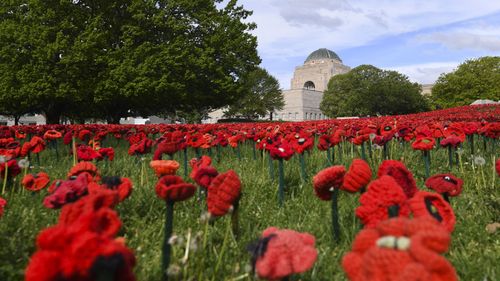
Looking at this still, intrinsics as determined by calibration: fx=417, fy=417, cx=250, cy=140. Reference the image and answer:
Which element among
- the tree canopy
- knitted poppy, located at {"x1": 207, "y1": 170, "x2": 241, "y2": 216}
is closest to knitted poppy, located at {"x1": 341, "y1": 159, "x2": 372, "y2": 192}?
knitted poppy, located at {"x1": 207, "y1": 170, "x2": 241, "y2": 216}

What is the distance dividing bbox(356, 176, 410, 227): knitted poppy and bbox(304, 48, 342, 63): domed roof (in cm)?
13028

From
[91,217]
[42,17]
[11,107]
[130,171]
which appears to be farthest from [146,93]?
[91,217]

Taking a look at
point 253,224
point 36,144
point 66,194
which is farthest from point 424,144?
point 36,144

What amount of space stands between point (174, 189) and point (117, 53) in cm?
2779

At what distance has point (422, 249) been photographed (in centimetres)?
80

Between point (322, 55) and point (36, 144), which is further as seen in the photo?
point (322, 55)

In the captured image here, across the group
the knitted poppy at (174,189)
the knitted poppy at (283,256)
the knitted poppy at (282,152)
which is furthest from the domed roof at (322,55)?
the knitted poppy at (283,256)

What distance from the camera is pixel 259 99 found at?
73500mm

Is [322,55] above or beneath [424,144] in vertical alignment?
above

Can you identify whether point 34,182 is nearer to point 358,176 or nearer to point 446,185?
point 358,176

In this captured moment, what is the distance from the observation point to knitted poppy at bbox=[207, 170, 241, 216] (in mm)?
1779

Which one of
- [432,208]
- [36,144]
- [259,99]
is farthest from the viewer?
[259,99]

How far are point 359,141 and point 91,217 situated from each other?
3773 millimetres

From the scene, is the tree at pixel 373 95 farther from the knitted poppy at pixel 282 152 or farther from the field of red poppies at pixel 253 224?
the knitted poppy at pixel 282 152
